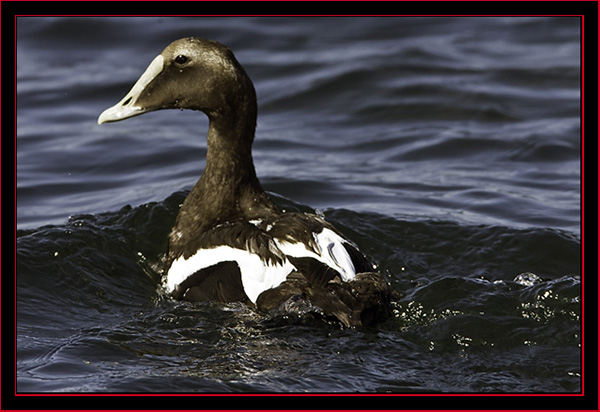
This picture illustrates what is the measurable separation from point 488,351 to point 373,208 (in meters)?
2.65

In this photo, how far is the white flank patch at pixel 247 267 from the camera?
4.76 metres

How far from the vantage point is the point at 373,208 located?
705 cm

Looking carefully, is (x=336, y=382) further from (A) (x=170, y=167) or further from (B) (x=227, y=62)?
(A) (x=170, y=167)

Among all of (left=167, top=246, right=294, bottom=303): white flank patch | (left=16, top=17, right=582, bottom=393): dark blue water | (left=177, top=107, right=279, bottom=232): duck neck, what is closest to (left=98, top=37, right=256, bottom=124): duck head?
(left=177, top=107, right=279, bottom=232): duck neck

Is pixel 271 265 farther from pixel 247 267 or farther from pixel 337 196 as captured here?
pixel 337 196

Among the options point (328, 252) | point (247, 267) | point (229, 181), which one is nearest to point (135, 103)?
point (229, 181)

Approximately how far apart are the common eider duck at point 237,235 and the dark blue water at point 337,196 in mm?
148

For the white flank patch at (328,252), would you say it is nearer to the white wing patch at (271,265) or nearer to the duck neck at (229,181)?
the white wing patch at (271,265)

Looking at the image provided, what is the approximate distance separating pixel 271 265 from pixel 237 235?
1.17 feet

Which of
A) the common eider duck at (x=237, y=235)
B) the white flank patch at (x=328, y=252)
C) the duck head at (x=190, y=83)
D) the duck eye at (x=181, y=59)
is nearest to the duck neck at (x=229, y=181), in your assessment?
the common eider duck at (x=237, y=235)

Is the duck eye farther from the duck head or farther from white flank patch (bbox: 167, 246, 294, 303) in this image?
white flank patch (bbox: 167, 246, 294, 303)

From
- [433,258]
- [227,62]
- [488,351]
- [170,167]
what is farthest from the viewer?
[170,167]

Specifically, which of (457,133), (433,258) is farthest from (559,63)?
(433,258)

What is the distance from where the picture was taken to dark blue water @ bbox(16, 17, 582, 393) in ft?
14.4
